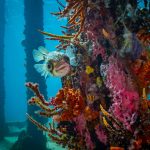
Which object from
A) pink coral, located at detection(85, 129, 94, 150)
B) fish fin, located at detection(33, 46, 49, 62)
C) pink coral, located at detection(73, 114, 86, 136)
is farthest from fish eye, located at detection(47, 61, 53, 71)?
pink coral, located at detection(85, 129, 94, 150)

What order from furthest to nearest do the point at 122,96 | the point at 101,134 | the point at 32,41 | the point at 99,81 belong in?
the point at 32,41 → the point at 99,81 → the point at 101,134 → the point at 122,96

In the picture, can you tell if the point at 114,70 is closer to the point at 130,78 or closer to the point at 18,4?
the point at 130,78

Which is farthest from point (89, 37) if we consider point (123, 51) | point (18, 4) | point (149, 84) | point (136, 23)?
point (18, 4)

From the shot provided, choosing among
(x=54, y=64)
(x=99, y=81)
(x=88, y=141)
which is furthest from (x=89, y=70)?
(x=88, y=141)

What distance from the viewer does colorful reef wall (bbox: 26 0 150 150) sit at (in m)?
3.05

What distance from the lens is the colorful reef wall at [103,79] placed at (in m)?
3.05

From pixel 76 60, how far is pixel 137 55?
127 cm

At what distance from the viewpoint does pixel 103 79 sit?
12.3 ft

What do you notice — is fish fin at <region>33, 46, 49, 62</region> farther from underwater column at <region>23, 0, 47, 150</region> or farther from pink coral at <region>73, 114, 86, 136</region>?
underwater column at <region>23, 0, 47, 150</region>

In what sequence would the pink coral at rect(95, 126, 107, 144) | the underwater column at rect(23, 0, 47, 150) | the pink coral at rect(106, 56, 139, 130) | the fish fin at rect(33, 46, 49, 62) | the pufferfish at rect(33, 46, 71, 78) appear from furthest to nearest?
the underwater column at rect(23, 0, 47, 150), the fish fin at rect(33, 46, 49, 62), the pufferfish at rect(33, 46, 71, 78), the pink coral at rect(95, 126, 107, 144), the pink coral at rect(106, 56, 139, 130)

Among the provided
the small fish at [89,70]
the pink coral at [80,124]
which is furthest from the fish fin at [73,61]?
the pink coral at [80,124]

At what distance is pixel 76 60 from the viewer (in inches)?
161

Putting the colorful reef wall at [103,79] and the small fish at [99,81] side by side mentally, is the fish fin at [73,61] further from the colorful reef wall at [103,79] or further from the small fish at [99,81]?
the small fish at [99,81]

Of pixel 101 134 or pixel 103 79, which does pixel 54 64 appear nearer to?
pixel 103 79
